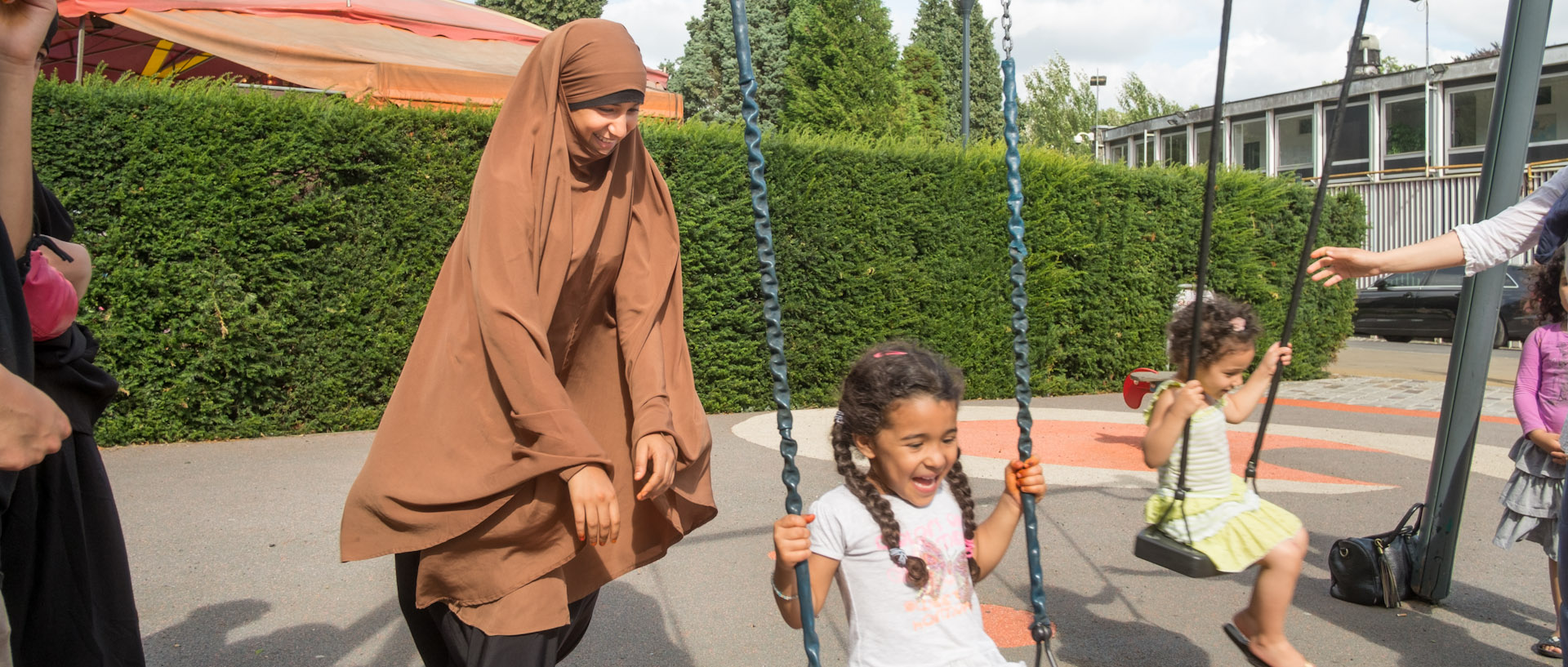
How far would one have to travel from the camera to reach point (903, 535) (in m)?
2.43

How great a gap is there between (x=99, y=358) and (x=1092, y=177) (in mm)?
8959

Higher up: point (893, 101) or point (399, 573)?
point (893, 101)

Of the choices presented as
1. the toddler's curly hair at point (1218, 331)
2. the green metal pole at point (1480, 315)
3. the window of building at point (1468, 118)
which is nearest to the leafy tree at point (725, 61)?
the window of building at point (1468, 118)

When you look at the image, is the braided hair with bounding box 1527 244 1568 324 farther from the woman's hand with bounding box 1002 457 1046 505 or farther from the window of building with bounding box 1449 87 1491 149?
the window of building with bounding box 1449 87 1491 149

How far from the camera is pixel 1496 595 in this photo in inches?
182

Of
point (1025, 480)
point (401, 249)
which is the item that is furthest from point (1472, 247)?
point (401, 249)

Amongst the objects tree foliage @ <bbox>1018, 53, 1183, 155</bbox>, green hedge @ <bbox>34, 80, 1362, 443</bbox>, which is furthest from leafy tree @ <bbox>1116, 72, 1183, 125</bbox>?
green hedge @ <bbox>34, 80, 1362, 443</bbox>

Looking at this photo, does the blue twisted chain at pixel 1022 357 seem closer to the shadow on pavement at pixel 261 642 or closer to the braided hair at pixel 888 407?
the braided hair at pixel 888 407

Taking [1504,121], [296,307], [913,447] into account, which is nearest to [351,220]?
[296,307]

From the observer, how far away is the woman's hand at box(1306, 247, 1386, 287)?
3150mm

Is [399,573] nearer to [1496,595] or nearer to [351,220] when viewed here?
[1496,595]

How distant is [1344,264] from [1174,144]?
3535 centimetres

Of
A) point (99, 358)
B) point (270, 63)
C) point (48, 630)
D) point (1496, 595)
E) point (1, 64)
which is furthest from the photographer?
point (270, 63)

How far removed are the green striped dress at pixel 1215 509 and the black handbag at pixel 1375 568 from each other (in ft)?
4.58
